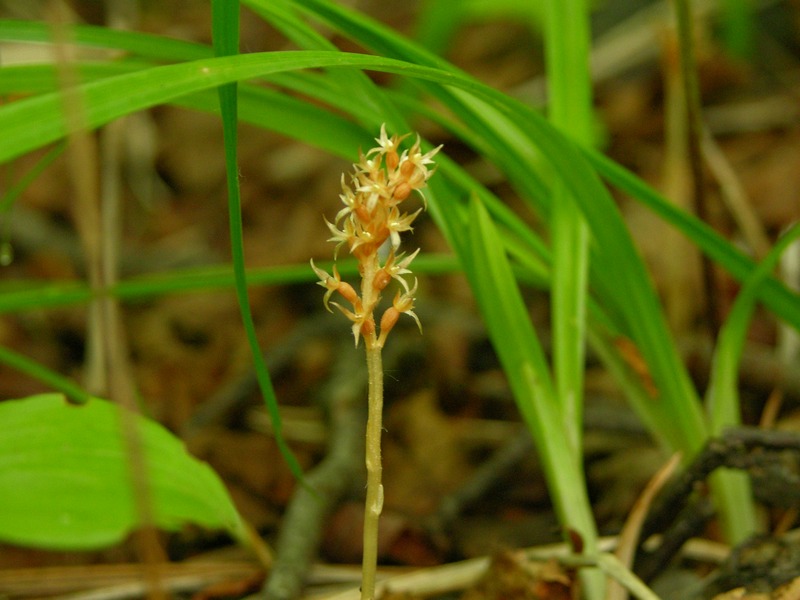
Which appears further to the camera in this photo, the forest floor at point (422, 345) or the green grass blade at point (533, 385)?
the forest floor at point (422, 345)

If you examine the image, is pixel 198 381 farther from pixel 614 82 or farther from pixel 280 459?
pixel 614 82

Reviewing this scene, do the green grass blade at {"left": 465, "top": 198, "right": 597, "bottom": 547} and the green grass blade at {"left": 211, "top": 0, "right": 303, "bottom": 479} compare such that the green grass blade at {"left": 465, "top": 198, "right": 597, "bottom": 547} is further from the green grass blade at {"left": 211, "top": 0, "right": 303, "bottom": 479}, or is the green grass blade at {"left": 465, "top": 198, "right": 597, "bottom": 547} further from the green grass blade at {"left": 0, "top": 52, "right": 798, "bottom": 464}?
the green grass blade at {"left": 211, "top": 0, "right": 303, "bottom": 479}

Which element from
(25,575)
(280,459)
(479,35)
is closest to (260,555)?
(25,575)

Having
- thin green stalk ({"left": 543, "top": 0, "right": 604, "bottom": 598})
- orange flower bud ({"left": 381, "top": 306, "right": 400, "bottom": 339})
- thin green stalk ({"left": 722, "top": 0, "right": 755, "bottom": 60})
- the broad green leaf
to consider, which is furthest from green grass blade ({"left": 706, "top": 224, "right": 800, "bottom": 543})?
thin green stalk ({"left": 722, "top": 0, "right": 755, "bottom": 60})

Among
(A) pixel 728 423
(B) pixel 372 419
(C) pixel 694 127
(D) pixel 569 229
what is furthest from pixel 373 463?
(C) pixel 694 127

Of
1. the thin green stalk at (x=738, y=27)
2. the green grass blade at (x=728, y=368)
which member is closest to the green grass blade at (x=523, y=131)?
the green grass blade at (x=728, y=368)

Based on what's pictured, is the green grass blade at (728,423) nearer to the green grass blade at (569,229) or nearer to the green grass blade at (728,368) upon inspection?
the green grass blade at (728,368)

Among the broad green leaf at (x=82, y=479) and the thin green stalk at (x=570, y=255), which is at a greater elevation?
the thin green stalk at (x=570, y=255)

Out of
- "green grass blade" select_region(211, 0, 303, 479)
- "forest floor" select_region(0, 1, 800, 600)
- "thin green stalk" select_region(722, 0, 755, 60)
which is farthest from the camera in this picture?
"thin green stalk" select_region(722, 0, 755, 60)
